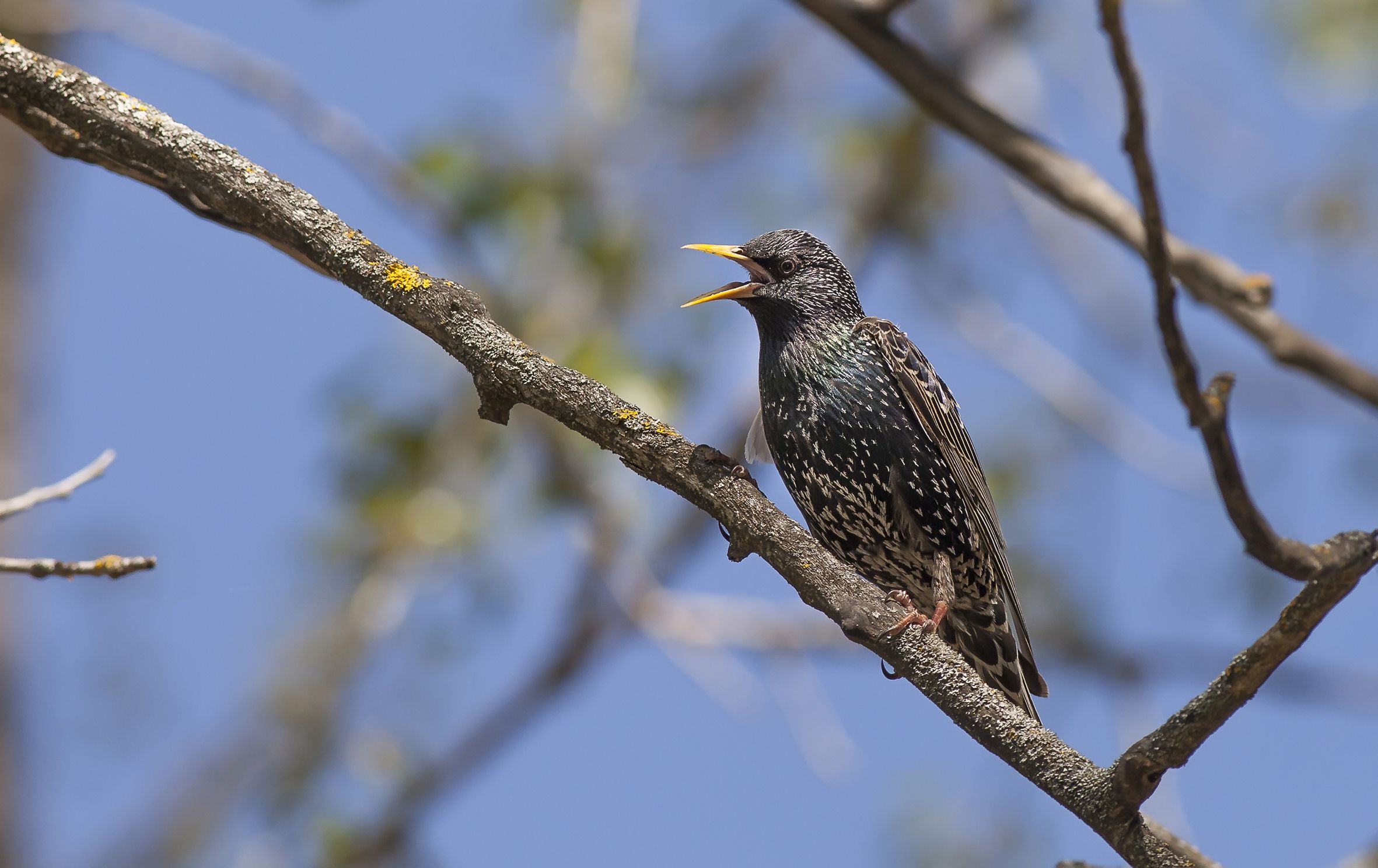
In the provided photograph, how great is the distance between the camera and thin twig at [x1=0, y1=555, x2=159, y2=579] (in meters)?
2.90

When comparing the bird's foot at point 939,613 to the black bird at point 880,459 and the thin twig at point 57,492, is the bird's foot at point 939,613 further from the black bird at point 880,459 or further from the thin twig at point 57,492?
the thin twig at point 57,492

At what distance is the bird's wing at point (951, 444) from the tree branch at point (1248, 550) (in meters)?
2.18

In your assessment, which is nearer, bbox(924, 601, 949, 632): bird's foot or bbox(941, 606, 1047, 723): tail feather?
bbox(924, 601, 949, 632): bird's foot

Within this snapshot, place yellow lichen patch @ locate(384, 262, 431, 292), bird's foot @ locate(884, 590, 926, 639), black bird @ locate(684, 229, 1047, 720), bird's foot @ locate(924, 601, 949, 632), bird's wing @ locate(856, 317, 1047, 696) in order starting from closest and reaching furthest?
bird's foot @ locate(884, 590, 926, 639)
yellow lichen patch @ locate(384, 262, 431, 292)
bird's foot @ locate(924, 601, 949, 632)
black bird @ locate(684, 229, 1047, 720)
bird's wing @ locate(856, 317, 1047, 696)

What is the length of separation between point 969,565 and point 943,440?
49 cm

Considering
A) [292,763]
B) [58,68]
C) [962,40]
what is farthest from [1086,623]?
[58,68]

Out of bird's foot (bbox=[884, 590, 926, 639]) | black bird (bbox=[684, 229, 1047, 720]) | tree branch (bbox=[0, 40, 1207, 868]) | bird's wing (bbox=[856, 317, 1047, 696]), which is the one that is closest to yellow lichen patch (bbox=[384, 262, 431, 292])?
tree branch (bbox=[0, 40, 1207, 868])

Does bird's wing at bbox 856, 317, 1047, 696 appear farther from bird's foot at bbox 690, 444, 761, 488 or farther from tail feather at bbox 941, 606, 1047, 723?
bird's foot at bbox 690, 444, 761, 488

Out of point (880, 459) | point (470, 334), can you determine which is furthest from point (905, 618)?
point (880, 459)

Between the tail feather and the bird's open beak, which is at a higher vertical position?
the bird's open beak

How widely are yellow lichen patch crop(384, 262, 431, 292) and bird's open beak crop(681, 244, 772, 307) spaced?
5.43 ft

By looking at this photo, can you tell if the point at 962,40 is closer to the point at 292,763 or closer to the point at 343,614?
the point at 343,614

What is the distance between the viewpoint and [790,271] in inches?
207

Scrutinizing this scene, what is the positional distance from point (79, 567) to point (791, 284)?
9.63ft
